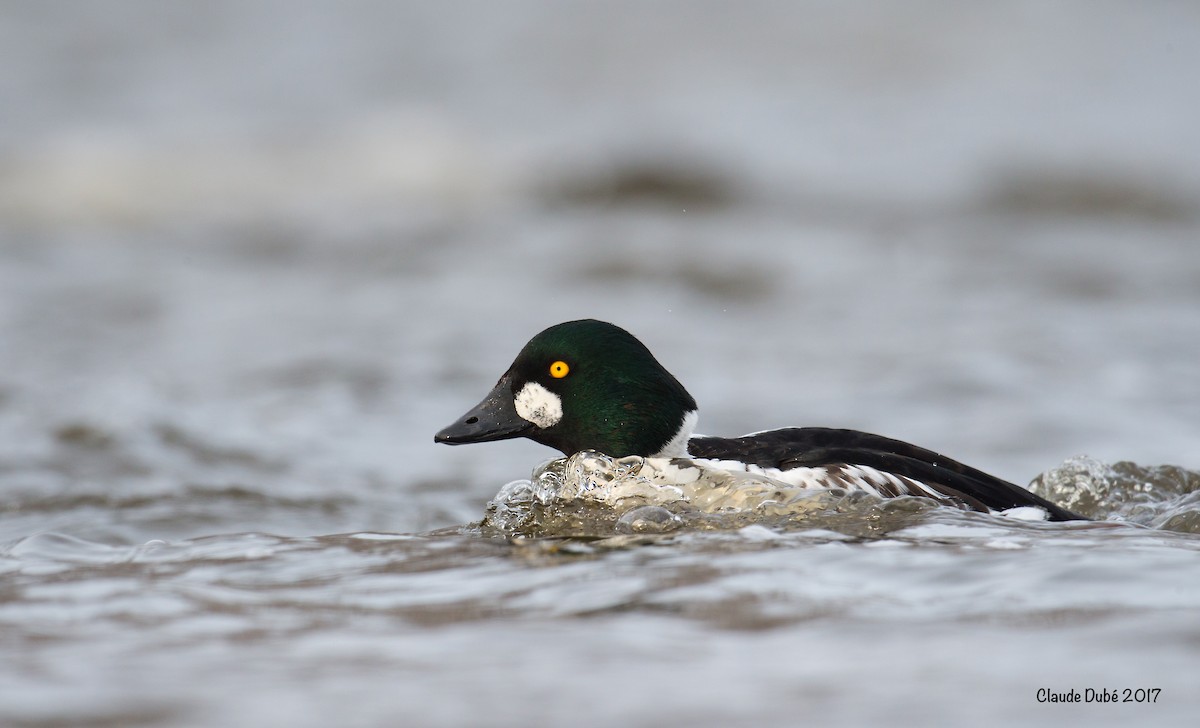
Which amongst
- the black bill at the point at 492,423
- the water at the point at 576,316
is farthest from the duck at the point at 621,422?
the water at the point at 576,316

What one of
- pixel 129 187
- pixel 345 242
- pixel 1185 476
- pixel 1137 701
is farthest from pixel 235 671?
pixel 129 187

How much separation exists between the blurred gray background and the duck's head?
1592 millimetres

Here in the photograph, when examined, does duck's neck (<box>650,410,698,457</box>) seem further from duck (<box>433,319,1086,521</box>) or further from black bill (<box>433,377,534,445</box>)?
black bill (<box>433,377,534,445</box>)

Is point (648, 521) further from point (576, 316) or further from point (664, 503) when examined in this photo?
point (576, 316)

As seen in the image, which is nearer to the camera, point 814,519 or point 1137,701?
point 1137,701

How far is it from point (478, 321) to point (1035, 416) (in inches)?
191

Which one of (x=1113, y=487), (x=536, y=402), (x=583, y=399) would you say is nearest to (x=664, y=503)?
(x=583, y=399)

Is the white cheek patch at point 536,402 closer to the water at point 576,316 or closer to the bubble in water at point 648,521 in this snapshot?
the water at point 576,316

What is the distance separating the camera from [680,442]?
227 inches

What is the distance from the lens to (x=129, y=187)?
52.5 ft

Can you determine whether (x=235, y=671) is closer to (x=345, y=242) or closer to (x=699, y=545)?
(x=699, y=545)

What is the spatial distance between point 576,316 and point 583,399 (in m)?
6.31

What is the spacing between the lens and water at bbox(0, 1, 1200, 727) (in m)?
3.42

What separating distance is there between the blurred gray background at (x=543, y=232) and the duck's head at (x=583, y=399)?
159cm
